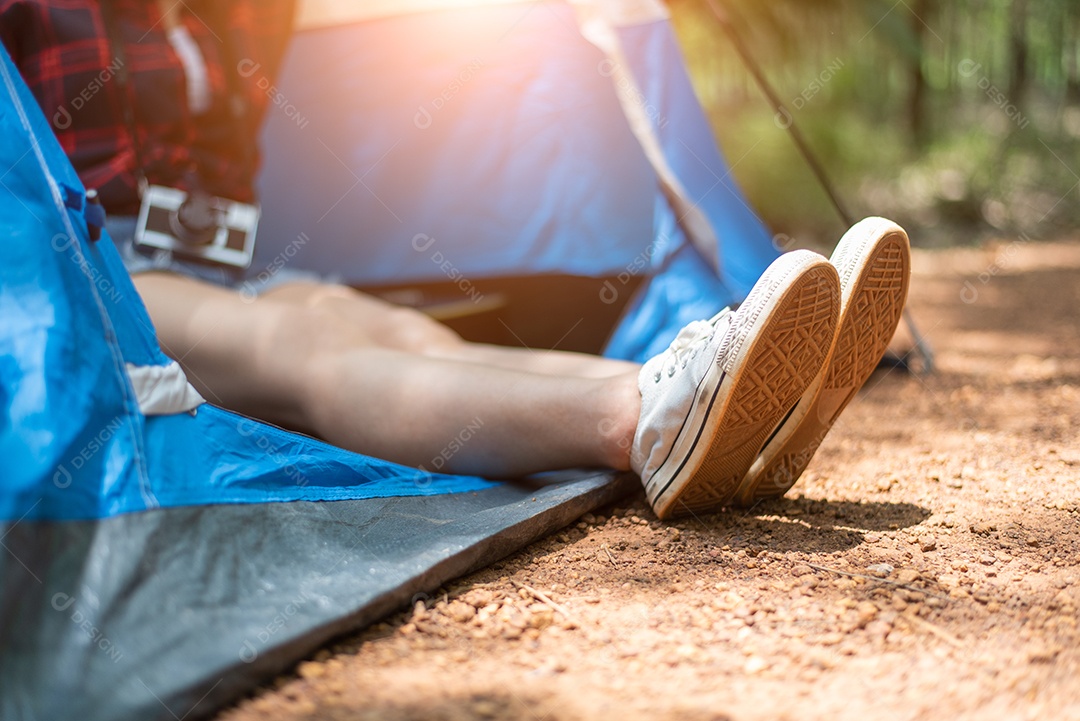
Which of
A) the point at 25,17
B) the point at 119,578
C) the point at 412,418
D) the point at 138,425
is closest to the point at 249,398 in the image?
the point at 412,418

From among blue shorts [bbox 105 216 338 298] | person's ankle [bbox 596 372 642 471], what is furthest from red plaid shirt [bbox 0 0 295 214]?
person's ankle [bbox 596 372 642 471]

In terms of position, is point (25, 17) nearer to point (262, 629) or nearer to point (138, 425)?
point (138, 425)

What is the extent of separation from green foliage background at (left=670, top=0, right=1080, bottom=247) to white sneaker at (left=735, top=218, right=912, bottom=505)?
261 centimetres

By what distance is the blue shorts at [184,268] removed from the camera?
1.33 metres

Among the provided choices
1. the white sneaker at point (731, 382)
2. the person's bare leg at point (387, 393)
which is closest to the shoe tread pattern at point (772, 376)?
the white sneaker at point (731, 382)

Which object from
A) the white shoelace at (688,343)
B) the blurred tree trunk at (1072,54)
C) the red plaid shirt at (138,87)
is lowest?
the white shoelace at (688,343)

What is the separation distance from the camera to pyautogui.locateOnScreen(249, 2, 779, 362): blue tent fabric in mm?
1834

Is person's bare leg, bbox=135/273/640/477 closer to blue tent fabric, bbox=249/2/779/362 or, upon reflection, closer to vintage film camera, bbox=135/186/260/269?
vintage film camera, bbox=135/186/260/269

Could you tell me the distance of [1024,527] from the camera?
3.36 feet

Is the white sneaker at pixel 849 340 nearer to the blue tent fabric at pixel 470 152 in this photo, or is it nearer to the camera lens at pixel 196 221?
the blue tent fabric at pixel 470 152

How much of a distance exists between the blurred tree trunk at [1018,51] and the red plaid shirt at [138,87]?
16.7 feet

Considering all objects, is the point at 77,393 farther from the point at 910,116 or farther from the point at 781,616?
the point at 910,116

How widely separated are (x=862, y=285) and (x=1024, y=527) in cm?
35

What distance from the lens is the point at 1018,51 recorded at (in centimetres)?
538
